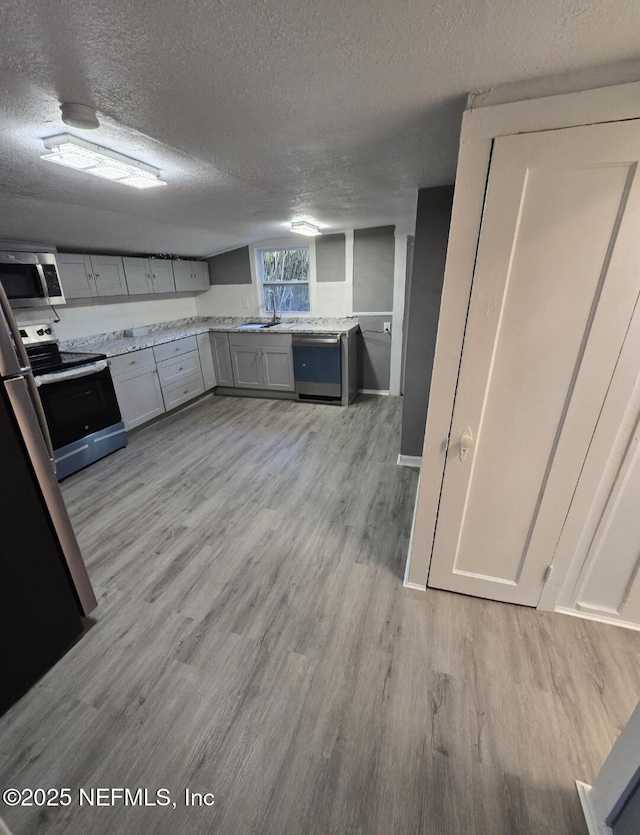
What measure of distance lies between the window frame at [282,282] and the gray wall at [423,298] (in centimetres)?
242

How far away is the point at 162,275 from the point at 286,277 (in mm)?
1633

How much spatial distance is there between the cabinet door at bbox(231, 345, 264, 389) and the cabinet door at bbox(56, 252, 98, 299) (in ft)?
5.67

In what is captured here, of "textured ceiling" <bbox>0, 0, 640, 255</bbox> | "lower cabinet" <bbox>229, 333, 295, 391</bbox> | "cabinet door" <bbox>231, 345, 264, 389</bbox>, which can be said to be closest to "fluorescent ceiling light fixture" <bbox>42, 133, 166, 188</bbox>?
"textured ceiling" <bbox>0, 0, 640, 255</bbox>

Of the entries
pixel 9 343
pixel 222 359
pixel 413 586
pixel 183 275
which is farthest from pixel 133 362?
pixel 413 586

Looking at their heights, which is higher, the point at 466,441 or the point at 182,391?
the point at 466,441

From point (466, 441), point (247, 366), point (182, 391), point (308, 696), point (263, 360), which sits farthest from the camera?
point (247, 366)

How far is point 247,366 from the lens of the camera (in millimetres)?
4727

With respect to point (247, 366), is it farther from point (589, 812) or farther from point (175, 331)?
point (589, 812)

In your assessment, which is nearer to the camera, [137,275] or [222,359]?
[137,275]

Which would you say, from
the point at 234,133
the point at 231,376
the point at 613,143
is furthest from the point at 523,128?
the point at 231,376

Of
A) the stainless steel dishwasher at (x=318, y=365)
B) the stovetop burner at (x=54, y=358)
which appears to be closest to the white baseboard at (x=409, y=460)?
the stainless steel dishwasher at (x=318, y=365)

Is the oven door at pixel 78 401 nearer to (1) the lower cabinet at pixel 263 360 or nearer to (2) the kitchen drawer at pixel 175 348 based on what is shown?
(2) the kitchen drawer at pixel 175 348

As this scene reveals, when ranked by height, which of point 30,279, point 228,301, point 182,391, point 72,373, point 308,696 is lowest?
point 308,696

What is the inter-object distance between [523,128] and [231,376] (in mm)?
4248
